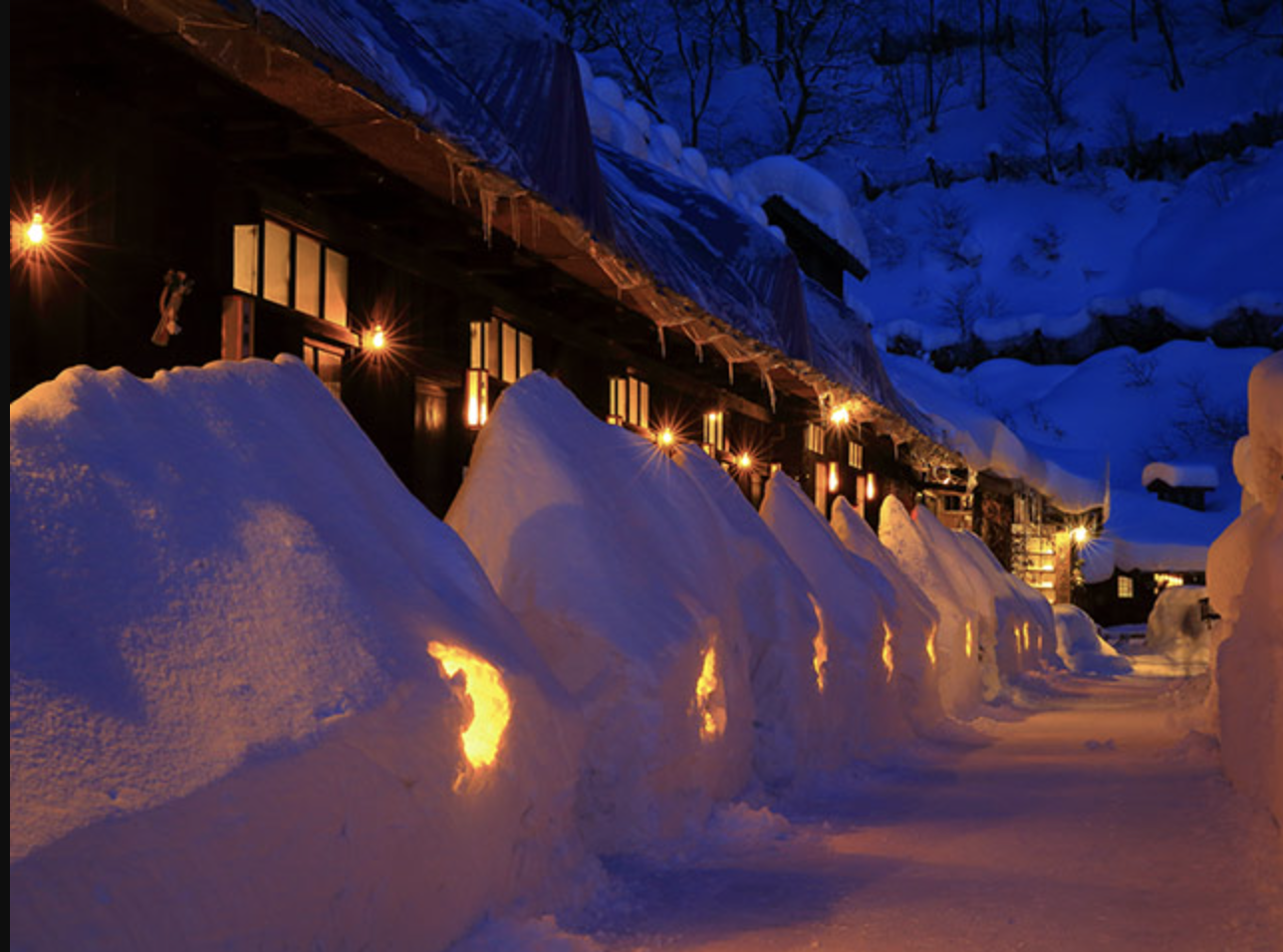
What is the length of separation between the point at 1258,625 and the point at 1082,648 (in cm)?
2421

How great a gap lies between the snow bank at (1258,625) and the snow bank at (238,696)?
4.50 m

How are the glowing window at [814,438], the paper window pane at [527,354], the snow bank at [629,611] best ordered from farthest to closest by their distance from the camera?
the glowing window at [814,438] → the paper window pane at [527,354] → the snow bank at [629,611]

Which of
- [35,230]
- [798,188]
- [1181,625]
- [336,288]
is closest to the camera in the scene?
[35,230]

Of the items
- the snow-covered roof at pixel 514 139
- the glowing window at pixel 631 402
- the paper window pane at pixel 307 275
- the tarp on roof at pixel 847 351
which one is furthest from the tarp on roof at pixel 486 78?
the tarp on roof at pixel 847 351

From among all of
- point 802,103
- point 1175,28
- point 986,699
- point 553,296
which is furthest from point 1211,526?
point 1175,28

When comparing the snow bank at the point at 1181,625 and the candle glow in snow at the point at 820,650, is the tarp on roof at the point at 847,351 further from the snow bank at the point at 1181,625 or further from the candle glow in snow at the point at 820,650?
the snow bank at the point at 1181,625

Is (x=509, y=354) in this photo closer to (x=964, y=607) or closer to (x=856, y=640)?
(x=856, y=640)

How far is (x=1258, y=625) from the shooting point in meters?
8.39

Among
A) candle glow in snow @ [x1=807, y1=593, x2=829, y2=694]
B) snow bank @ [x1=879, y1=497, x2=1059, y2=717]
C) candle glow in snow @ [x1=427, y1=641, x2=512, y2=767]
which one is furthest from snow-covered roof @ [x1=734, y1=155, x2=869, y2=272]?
candle glow in snow @ [x1=427, y1=641, x2=512, y2=767]

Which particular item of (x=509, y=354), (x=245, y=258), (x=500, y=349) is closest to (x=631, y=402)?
(x=509, y=354)

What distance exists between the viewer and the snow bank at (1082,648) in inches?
1081

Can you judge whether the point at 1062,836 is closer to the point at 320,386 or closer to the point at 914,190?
the point at 320,386

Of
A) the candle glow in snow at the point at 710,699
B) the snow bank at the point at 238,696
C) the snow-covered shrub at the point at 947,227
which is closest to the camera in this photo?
the snow bank at the point at 238,696

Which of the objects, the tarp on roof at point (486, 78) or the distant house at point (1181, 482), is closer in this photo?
the tarp on roof at point (486, 78)
